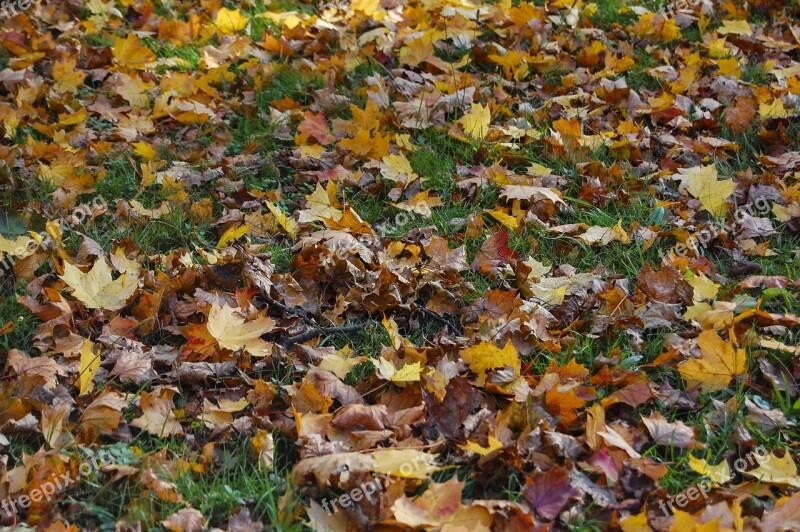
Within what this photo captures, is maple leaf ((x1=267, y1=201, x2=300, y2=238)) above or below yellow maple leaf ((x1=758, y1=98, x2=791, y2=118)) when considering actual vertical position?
below

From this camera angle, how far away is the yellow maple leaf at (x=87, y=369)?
2381mm

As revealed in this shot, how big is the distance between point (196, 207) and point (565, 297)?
157cm

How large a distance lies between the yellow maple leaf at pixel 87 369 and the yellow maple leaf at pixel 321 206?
1109 millimetres

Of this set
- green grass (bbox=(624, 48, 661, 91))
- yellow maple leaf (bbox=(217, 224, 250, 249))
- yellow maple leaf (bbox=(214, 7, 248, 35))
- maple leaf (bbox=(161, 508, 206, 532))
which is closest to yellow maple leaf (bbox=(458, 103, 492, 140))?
green grass (bbox=(624, 48, 661, 91))

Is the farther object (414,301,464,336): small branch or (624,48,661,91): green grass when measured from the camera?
(624,48,661,91): green grass

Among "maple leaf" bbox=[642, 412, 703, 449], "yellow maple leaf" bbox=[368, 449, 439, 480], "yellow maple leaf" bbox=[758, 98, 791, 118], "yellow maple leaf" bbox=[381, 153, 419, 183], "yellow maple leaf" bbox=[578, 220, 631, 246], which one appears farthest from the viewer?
"yellow maple leaf" bbox=[758, 98, 791, 118]

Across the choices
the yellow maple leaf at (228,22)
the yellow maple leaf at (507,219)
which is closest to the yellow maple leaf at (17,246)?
the yellow maple leaf at (507,219)

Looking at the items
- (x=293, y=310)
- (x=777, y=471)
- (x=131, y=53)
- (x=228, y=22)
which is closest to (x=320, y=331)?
(x=293, y=310)

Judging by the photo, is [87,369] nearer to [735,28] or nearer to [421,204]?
[421,204]

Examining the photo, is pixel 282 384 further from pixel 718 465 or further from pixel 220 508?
pixel 718 465

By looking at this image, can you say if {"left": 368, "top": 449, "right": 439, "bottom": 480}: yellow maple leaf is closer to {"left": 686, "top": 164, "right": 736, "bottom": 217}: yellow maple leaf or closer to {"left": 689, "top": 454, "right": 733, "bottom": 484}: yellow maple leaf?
{"left": 689, "top": 454, "right": 733, "bottom": 484}: yellow maple leaf

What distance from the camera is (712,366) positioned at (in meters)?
2.43

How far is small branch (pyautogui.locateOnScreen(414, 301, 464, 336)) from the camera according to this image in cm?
271

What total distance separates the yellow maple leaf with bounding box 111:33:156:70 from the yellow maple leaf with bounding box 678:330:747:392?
3415 millimetres
